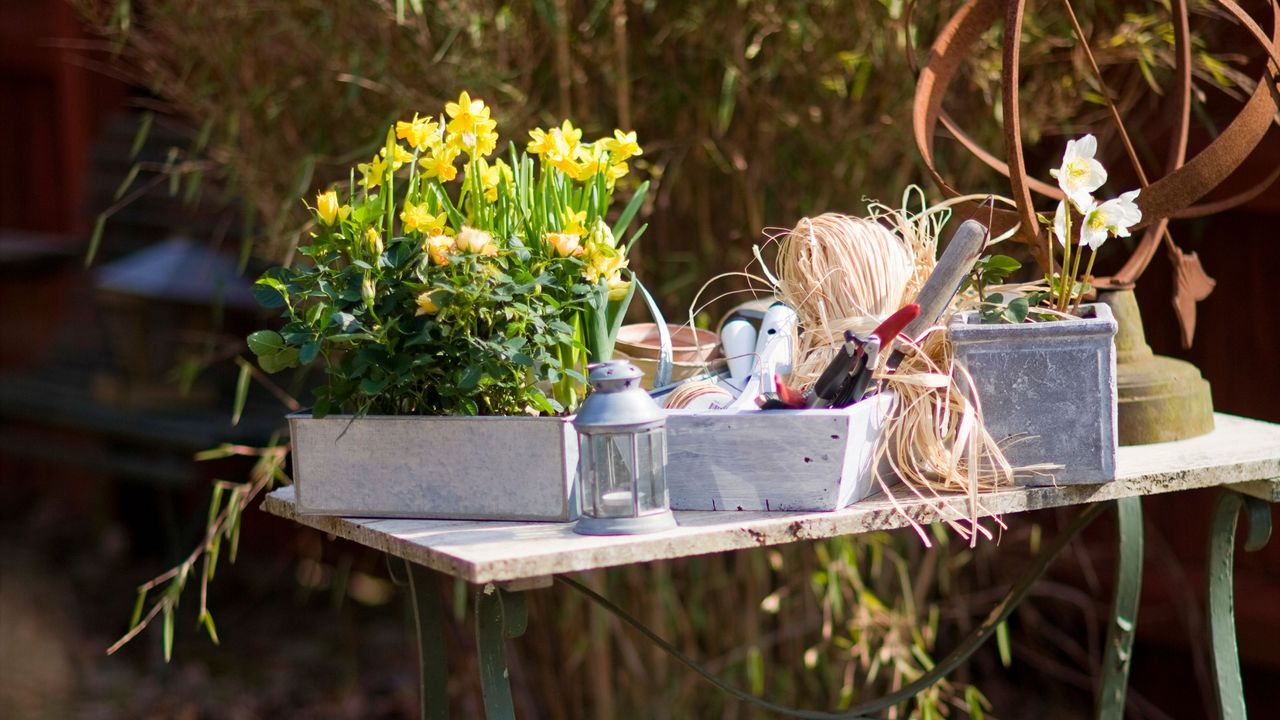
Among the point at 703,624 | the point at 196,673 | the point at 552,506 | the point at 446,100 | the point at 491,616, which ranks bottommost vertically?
the point at 196,673

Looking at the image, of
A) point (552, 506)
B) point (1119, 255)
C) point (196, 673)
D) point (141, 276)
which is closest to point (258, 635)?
point (196, 673)

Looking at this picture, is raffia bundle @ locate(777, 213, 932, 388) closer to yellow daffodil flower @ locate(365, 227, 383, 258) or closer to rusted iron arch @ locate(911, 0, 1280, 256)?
rusted iron arch @ locate(911, 0, 1280, 256)

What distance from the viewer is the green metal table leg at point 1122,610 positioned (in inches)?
70.6

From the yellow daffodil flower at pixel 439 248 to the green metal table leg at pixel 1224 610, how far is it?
1.05 meters

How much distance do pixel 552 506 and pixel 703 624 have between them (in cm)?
132

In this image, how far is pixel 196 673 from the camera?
12.0ft

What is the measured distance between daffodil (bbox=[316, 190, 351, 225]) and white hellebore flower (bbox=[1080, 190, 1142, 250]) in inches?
30.7

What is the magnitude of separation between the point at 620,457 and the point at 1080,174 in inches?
23.3

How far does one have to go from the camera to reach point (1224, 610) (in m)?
1.72

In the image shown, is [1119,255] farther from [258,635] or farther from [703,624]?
[258,635]

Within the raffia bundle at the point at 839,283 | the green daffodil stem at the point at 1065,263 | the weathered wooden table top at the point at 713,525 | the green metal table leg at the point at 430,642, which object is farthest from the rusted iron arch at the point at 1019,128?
the green metal table leg at the point at 430,642

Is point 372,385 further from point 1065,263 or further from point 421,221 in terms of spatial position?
point 1065,263

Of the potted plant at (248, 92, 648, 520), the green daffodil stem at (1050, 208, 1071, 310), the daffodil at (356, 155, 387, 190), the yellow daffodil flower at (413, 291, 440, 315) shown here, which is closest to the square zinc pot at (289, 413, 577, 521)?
the potted plant at (248, 92, 648, 520)

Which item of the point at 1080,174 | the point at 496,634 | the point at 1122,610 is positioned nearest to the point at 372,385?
the point at 496,634
